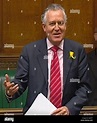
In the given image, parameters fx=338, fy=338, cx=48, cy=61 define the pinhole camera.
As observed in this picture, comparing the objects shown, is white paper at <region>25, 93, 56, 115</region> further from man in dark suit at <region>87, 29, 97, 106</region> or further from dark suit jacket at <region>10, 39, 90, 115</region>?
man in dark suit at <region>87, 29, 97, 106</region>

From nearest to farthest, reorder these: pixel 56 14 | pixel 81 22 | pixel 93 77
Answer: pixel 56 14, pixel 93 77, pixel 81 22

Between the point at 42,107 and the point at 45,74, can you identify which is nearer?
the point at 42,107

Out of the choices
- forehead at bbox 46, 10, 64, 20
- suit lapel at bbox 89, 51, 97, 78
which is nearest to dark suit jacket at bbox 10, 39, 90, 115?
forehead at bbox 46, 10, 64, 20

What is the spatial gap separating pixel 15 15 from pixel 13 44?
27 centimetres

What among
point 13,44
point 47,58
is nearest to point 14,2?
point 13,44

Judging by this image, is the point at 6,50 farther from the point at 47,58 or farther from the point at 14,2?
the point at 47,58

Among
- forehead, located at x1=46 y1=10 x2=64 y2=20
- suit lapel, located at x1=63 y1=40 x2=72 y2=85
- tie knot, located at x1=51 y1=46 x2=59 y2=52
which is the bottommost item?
suit lapel, located at x1=63 y1=40 x2=72 y2=85

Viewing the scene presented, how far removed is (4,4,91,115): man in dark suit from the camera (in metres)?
1.28

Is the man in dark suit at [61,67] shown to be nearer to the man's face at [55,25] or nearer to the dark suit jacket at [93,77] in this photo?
the man's face at [55,25]

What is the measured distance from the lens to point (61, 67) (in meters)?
1.35

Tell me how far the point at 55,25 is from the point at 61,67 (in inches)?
7.0

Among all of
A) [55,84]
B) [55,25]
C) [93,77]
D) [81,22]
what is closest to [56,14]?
[55,25]

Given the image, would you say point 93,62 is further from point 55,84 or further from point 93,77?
point 55,84

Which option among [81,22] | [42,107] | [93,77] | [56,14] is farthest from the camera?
[81,22]
